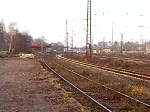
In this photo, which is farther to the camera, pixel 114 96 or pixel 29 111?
pixel 114 96

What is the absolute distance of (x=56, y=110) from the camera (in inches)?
492

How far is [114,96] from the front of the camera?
15.4 metres

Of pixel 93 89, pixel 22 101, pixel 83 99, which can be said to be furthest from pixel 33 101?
pixel 93 89

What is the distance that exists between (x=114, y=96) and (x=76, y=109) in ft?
11.0

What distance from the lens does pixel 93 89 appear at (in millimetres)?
18891

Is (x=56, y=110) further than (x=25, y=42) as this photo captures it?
No

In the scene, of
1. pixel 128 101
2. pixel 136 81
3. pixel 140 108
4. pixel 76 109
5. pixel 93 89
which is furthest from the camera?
pixel 136 81

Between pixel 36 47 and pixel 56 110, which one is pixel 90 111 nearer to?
pixel 56 110

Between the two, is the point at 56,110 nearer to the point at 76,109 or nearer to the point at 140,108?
the point at 76,109

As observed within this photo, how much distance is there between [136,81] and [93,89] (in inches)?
179

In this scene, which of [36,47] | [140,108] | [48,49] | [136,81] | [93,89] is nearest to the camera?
[140,108]

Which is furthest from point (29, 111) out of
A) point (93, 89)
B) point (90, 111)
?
point (93, 89)

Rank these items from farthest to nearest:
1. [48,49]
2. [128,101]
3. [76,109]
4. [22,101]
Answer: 1. [48,49]
2. [22,101]
3. [128,101]
4. [76,109]

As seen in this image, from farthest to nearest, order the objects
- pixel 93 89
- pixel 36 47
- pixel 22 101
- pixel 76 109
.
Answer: pixel 36 47 → pixel 93 89 → pixel 22 101 → pixel 76 109
